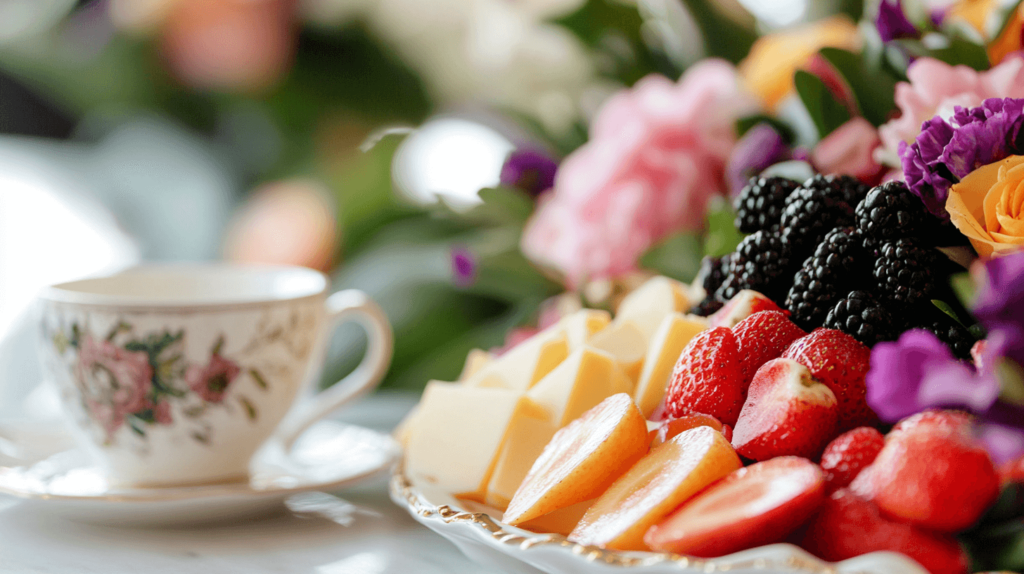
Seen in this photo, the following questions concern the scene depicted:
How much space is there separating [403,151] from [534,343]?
809 mm

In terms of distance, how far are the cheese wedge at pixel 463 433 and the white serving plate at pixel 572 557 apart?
34mm

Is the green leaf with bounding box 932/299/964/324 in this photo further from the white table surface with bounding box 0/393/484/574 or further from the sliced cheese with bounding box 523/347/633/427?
the white table surface with bounding box 0/393/484/574

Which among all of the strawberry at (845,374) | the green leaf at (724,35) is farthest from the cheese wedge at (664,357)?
the green leaf at (724,35)

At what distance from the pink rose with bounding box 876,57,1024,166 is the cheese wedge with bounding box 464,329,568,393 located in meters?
0.27

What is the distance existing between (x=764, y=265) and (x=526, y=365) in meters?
0.19

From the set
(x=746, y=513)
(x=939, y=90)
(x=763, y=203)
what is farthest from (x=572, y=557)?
(x=939, y=90)

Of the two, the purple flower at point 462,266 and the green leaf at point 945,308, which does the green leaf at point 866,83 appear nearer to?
the green leaf at point 945,308

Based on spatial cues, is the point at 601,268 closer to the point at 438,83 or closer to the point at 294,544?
the point at 294,544

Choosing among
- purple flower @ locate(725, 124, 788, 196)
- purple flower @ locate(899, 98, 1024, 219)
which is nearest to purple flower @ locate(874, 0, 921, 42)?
purple flower @ locate(725, 124, 788, 196)

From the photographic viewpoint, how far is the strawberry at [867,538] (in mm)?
390

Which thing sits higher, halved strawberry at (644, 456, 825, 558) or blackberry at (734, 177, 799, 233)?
blackberry at (734, 177, 799, 233)

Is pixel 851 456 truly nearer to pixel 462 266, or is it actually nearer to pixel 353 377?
pixel 353 377

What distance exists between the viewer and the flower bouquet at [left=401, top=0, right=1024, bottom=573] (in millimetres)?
388

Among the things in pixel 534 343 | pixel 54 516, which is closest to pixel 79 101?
pixel 54 516
